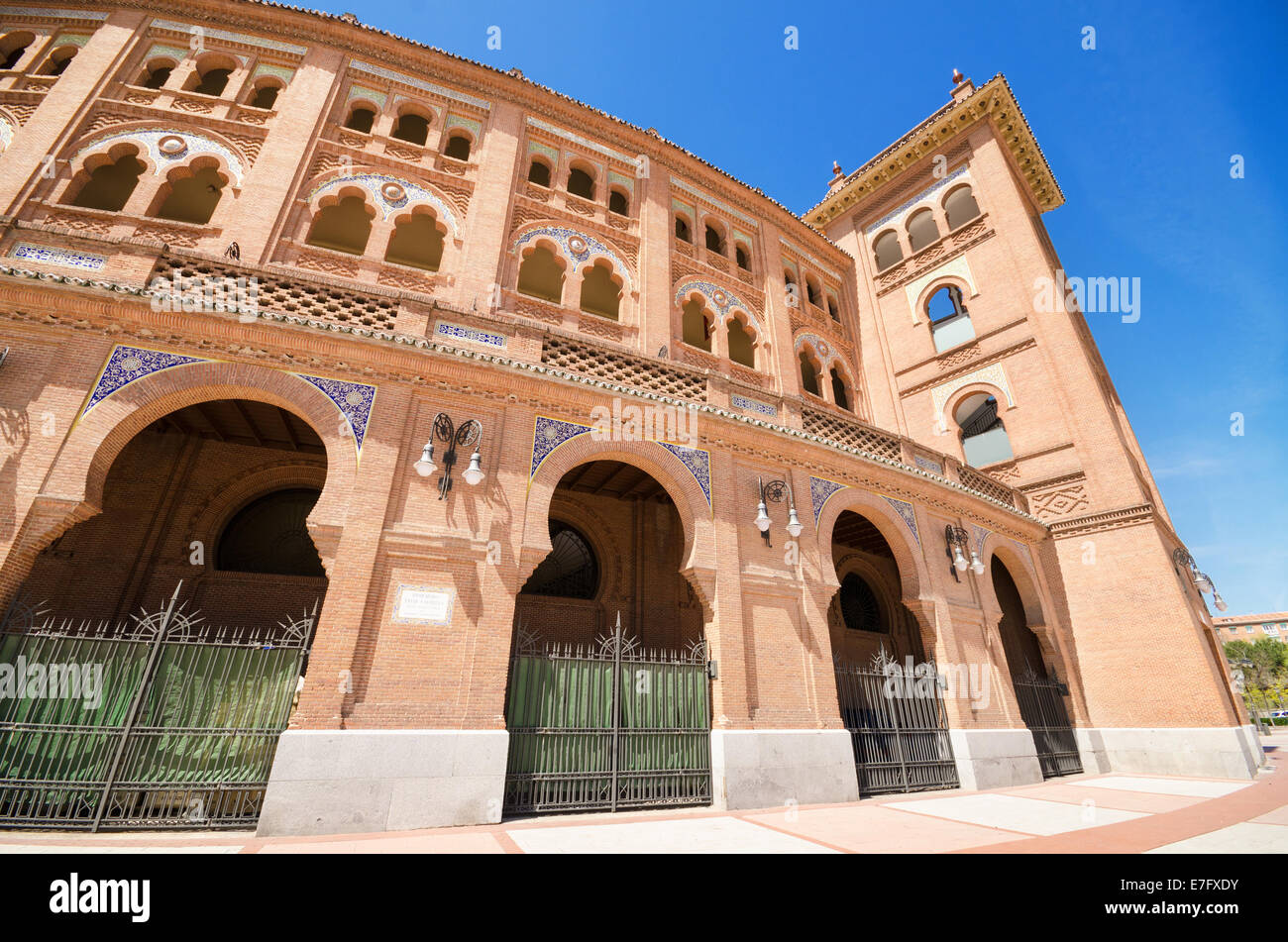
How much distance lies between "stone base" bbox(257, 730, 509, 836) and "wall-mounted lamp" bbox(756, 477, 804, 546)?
503cm

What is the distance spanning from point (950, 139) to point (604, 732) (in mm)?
21491

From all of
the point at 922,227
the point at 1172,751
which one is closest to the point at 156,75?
the point at 922,227

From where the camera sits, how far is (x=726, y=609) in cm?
837

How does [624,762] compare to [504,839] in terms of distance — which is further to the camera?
[624,762]

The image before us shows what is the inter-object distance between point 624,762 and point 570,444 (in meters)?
4.57

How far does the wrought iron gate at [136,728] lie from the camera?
18.1 ft

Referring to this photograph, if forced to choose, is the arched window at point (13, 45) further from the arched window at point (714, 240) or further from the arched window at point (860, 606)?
the arched window at point (860, 606)

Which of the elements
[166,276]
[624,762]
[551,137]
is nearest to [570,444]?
[624,762]

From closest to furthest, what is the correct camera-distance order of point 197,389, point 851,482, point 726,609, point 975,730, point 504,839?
point 504,839 → point 197,389 → point 726,609 → point 975,730 → point 851,482

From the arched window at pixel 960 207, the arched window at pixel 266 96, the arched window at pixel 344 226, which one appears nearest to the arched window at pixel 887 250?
Answer: the arched window at pixel 960 207

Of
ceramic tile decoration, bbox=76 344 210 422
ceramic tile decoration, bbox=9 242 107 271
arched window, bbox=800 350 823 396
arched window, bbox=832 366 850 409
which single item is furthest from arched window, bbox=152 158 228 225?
arched window, bbox=832 366 850 409

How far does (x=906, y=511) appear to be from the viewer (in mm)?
11219
